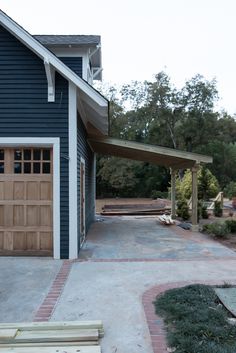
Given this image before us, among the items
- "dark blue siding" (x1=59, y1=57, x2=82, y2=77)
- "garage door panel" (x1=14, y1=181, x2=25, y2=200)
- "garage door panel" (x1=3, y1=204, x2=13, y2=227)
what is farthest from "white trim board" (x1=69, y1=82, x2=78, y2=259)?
"dark blue siding" (x1=59, y1=57, x2=82, y2=77)

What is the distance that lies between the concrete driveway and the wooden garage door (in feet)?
1.40

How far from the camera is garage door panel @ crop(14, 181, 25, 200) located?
7484 millimetres

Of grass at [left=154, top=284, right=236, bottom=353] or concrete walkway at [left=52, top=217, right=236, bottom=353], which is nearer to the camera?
grass at [left=154, top=284, right=236, bottom=353]

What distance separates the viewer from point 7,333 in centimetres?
346

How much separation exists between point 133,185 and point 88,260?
27810mm

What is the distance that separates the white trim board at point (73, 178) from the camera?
727 cm

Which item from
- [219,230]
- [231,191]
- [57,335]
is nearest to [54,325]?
[57,335]

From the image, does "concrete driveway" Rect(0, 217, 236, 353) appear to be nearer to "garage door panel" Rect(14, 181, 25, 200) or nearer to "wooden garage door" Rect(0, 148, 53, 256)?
"wooden garage door" Rect(0, 148, 53, 256)

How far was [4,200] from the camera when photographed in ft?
24.5

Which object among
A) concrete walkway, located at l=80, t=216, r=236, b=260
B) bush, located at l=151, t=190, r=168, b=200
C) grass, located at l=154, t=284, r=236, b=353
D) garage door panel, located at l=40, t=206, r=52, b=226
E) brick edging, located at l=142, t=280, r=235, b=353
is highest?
bush, located at l=151, t=190, r=168, b=200

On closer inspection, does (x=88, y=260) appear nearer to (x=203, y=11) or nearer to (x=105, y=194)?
(x=203, y=11)

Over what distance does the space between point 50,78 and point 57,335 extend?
16.5 ft

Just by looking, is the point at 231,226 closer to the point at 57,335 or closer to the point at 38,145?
the point at 38,145

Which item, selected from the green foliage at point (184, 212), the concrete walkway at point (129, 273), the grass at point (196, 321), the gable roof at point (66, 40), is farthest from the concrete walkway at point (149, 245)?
the gable roof at point (66, 40)
